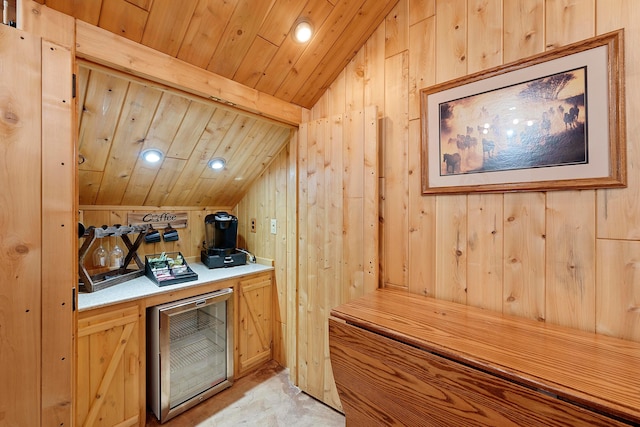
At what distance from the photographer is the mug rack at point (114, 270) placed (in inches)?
68.7

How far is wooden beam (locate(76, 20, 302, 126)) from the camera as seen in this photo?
48.8 inches

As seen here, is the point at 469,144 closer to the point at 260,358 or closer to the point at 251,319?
the point at 251,319

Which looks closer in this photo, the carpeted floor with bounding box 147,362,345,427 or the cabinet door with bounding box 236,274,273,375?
the carpeted floor with bounding box 147,362,345,427

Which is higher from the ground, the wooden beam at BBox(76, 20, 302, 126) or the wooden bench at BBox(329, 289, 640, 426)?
the wooden beam at BBox(76, 20, 302, 126)

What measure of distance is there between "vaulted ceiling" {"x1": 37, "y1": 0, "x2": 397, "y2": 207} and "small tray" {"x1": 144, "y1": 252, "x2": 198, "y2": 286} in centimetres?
58

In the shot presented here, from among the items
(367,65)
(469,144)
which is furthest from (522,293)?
(367,65)

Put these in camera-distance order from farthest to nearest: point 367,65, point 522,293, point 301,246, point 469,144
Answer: point 301,246 < point 367,65 < point 469,144 < point 522,293

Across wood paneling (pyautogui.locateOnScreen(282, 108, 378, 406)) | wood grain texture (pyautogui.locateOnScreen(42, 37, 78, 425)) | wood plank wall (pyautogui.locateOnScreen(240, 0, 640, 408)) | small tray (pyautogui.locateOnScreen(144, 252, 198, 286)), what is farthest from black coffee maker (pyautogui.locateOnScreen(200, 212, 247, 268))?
wood grain texture (pyautogui.locateOnScreen(42, 37, 78, 425))

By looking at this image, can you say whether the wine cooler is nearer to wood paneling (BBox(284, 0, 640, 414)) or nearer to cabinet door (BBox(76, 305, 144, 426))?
cabinet door (BBox(76, 305, 144, 426))

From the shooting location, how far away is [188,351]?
2.09 meters

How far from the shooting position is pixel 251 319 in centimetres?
240

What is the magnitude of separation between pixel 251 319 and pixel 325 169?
146 cm

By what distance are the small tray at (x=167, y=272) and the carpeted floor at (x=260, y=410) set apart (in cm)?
92

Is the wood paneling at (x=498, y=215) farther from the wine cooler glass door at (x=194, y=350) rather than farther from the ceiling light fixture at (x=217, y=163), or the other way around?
the wine cooler glass door at (x=194, y=350)
